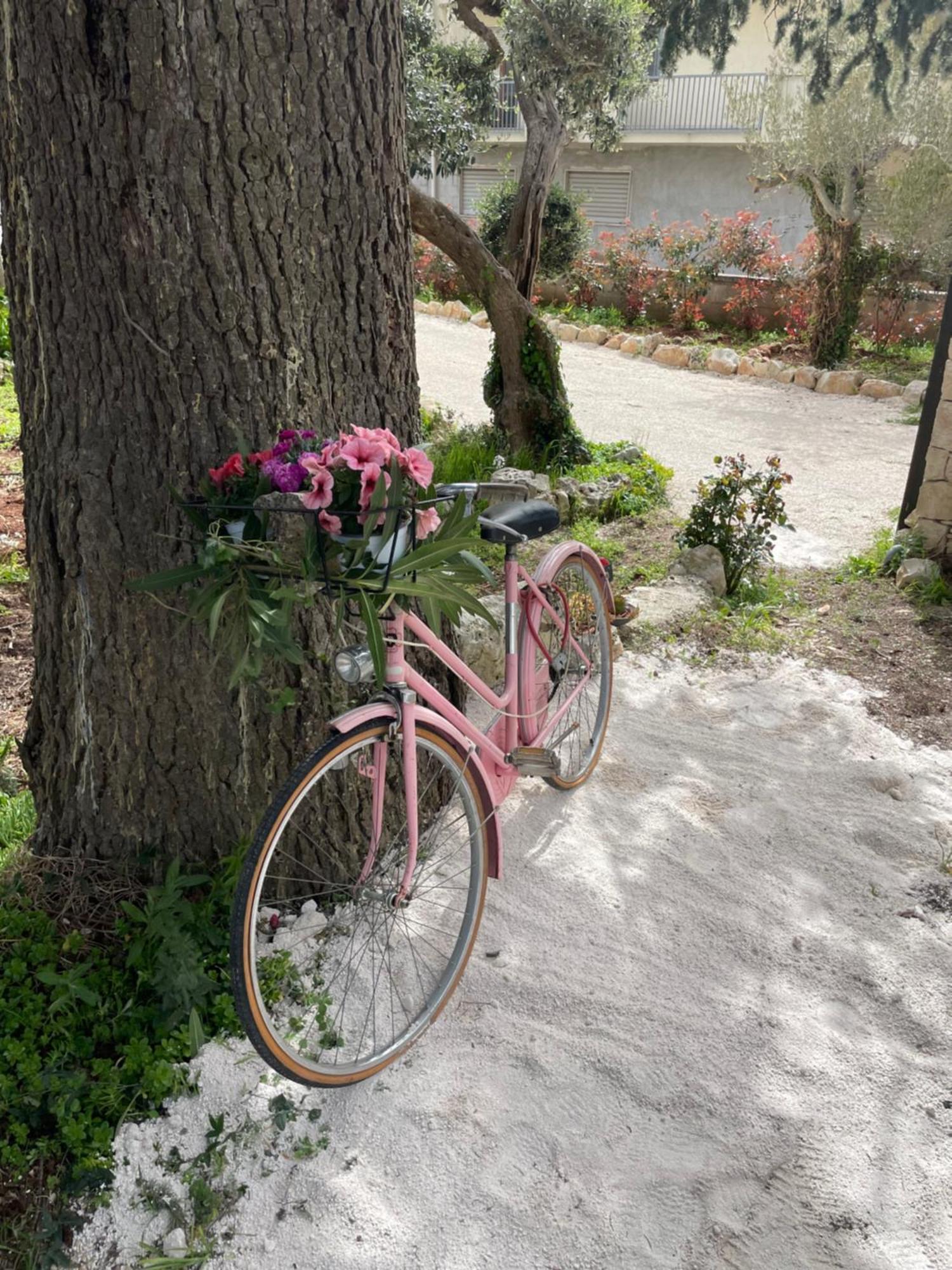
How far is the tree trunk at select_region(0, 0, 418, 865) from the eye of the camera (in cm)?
223

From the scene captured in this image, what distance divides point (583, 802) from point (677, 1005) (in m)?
0.97

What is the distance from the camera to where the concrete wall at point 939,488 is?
545 cm

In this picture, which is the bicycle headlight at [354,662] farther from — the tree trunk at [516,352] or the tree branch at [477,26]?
the tree branch at [477,26]

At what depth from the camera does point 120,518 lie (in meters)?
2.49

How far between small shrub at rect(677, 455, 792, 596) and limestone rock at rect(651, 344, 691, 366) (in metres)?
7.51

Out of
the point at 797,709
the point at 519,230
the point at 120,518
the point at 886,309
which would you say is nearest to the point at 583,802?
the point at 797,709

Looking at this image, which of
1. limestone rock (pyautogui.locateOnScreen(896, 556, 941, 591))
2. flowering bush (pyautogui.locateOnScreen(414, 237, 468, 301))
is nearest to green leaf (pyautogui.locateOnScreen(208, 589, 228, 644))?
limestone rock (pyautogui.locateOnScreen(896, 556, 941, 591))

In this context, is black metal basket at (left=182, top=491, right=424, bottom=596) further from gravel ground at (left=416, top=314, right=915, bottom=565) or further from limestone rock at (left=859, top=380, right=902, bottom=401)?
limestone rock at (left=859, top=380, right=902, bottom=401)

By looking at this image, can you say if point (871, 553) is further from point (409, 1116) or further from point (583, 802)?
point (409, 1116)

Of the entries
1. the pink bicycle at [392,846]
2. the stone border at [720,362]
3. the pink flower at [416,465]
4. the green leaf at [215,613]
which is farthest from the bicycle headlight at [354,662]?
the stone border at [720,362]

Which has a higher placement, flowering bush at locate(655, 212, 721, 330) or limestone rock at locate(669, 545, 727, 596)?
flowering bush at locate(655, 212, 721, 330)

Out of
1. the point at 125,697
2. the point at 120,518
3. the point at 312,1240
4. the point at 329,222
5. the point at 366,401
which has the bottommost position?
the point at 312,1240

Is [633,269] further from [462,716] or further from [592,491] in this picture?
[462,716]

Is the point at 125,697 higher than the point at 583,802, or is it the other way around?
the point at 125,697
